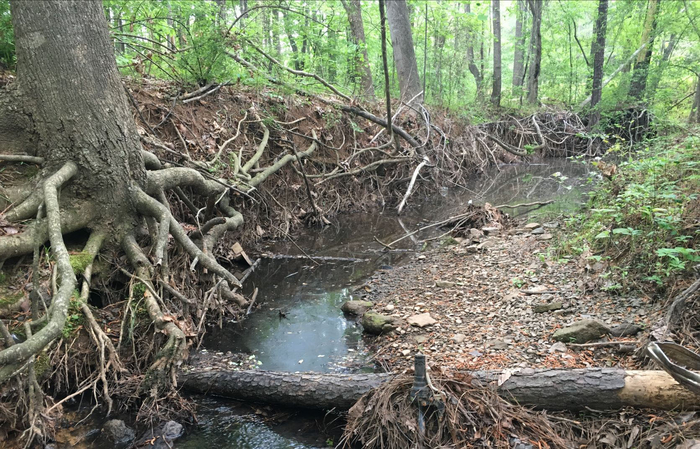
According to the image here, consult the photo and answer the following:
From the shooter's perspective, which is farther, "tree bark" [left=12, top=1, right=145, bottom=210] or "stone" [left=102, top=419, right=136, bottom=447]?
"tree bark" [left=12, top=1, right=145, bottom=210]

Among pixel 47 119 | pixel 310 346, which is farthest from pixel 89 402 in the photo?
pixel 47 119

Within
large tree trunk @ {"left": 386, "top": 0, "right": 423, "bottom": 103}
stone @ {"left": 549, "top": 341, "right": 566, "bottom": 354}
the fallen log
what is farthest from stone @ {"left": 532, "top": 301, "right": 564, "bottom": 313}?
large tree trunk @ {"left": 386, "top": 0, "right": 423, "bottom": 103}

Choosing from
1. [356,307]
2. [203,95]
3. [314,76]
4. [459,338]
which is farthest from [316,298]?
[314,76]

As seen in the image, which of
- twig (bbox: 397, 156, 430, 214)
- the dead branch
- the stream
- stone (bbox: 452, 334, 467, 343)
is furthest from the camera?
twig (bbox: 397, 156, 430, 214)

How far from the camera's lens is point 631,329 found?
330 centimetres

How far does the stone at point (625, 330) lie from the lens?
3.29 metres

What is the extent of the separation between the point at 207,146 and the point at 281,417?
4.93 metres

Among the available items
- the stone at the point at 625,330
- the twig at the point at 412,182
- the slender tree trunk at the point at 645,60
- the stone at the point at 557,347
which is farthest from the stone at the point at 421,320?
the slender tree trunk at the point at 645,60

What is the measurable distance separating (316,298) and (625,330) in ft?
11.4

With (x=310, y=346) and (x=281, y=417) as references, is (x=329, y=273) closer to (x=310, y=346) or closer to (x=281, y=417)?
(x=310, y=346)

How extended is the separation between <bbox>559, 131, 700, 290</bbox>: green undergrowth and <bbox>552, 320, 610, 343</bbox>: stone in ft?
2.14

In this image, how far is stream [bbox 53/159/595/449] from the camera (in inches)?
123

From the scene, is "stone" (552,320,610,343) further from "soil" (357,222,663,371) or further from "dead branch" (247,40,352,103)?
"dead branch" (247,40,352,103)

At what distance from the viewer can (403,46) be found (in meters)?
12.4
